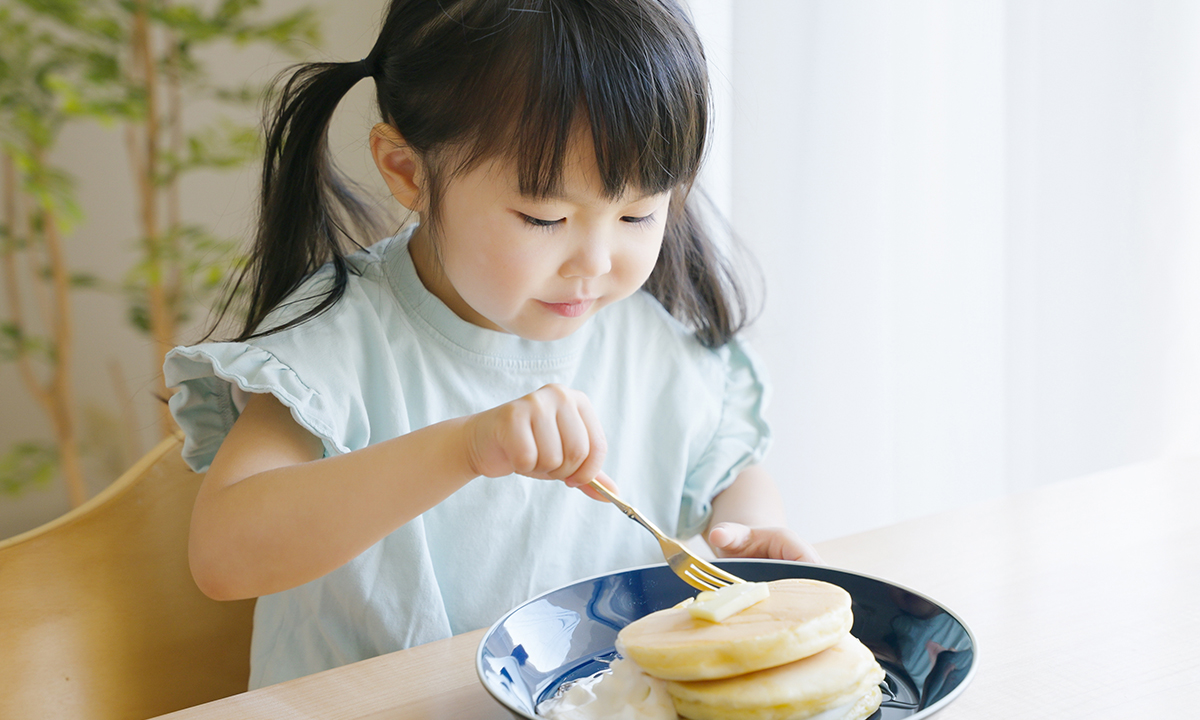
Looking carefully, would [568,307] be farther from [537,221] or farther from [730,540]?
[730,540]

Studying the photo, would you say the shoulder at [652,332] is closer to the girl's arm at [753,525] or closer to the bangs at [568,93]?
the girl's arm at [753,525]

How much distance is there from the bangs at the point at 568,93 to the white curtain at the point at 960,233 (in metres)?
0.70

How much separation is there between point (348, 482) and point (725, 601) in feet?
0.91

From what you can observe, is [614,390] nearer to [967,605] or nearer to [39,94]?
[967,605]

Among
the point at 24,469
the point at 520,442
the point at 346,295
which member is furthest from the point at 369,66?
the point at 24,469

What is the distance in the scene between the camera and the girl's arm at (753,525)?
748 mm

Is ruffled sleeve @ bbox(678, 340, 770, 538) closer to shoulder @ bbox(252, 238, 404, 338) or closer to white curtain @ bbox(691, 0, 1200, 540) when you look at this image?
shoulder @ bbox(252, 238, 404, 338)

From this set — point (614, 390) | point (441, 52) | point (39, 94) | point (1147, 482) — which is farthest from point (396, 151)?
point (39, 94)

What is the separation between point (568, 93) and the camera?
71 centimetres

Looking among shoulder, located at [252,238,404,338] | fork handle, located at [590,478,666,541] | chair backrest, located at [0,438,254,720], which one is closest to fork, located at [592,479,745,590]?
fork handle, located at [590,478,666,541]

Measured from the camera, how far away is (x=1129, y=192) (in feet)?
3.86

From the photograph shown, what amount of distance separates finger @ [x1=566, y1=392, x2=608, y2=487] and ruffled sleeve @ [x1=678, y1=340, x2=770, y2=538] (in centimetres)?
43

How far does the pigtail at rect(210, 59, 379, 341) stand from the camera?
34.7 inches

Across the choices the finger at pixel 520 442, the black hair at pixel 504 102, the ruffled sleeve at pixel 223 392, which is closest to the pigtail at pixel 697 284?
the black hair at pixel 504 102
